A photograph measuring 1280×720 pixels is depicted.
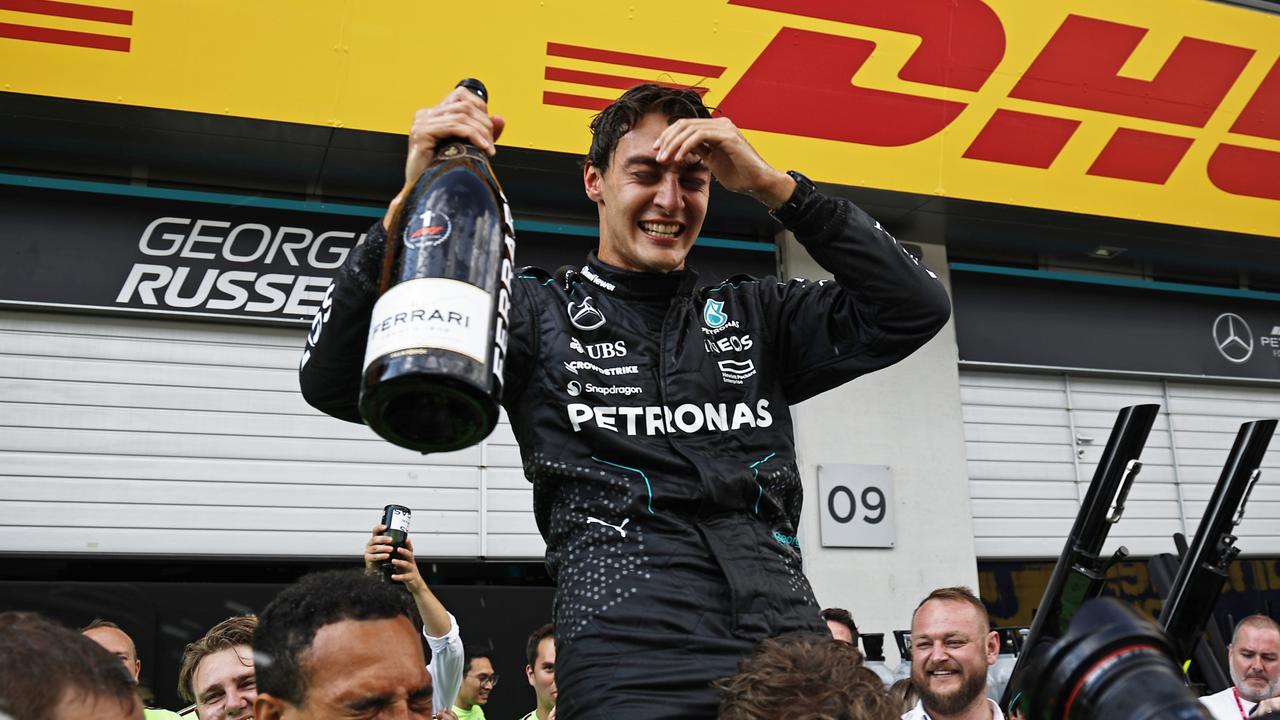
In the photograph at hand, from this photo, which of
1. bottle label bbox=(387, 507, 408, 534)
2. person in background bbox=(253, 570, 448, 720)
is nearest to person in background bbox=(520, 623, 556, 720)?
bottle label bbox=(387, 507, 408, 534)

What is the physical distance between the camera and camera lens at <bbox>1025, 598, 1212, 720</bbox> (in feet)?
3.36

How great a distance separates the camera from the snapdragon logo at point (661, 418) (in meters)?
2.21

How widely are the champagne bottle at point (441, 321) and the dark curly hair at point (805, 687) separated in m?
0.55

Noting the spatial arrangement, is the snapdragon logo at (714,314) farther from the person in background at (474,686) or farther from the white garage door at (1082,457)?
the white garage door at (1082,457)

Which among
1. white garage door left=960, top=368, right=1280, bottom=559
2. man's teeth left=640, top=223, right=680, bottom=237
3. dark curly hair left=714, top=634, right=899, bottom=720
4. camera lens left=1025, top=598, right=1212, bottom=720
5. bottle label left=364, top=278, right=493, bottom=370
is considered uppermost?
white garage door left=960, top=368, right=1280, bottom=559

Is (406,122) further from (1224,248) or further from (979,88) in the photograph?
(1224,248)

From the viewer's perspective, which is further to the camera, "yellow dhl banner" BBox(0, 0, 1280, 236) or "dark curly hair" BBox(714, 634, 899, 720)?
"yellow dhl banner" BBox(0, 0, 1280, 236)

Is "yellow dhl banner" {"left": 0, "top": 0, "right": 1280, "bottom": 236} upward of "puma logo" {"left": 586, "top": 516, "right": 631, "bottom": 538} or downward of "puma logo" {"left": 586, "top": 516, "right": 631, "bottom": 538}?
upward

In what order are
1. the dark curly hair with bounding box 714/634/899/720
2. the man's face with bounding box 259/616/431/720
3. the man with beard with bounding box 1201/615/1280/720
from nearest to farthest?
the dark curly hair with bounding box 714/634/899/720 < the man's face with bounding box 259/616/431/720 < the man with beard with bounding box 1201/615/1280/720

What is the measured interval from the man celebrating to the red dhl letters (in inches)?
233

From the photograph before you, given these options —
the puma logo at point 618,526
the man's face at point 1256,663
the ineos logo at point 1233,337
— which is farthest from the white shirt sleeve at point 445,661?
the ineos logo at point 1233,337

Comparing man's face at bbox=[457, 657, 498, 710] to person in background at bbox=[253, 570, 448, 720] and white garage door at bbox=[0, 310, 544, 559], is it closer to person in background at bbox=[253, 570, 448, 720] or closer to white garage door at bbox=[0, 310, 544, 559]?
white garage door at bbox=[0, 310, 544, 559]

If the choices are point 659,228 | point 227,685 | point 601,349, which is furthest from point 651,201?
point 227,685

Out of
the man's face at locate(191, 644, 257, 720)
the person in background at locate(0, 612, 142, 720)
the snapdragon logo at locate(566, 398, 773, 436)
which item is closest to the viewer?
the person in background at locate(0, 612, 142, 720)
